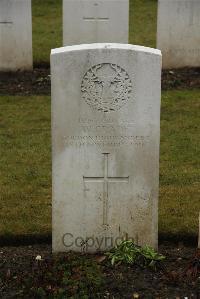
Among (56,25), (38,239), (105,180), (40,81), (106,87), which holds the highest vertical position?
(56,25)

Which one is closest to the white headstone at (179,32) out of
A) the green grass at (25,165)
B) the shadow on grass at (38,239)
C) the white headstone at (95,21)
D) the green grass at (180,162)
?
the white headstone at (95,21)

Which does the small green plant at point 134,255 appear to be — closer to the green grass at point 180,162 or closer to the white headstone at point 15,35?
the green grass at point 180,162

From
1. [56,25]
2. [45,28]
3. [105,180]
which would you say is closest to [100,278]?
[105,180]

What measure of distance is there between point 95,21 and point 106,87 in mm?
6137

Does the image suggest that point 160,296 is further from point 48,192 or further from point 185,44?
point 185,44

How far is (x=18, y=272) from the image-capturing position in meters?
4.91

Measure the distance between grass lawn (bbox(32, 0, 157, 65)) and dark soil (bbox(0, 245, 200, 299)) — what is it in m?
7.03

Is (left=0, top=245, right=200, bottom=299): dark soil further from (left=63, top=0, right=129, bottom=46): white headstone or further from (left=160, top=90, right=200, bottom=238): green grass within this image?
(left=63, top=0, right=129, bottom=46): white headstone

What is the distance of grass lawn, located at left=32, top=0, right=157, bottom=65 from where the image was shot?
1274cm

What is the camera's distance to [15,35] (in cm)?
1076

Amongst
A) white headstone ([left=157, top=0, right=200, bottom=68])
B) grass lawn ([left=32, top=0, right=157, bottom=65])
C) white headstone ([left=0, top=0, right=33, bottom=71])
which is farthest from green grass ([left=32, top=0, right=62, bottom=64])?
white headstone ([left=157, top=0, right=200, bottom=68])

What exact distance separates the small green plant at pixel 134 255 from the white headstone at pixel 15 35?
619 centimetres

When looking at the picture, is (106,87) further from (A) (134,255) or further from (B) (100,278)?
(B) (100,278)

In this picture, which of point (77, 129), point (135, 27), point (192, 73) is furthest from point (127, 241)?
point (135, 27)
